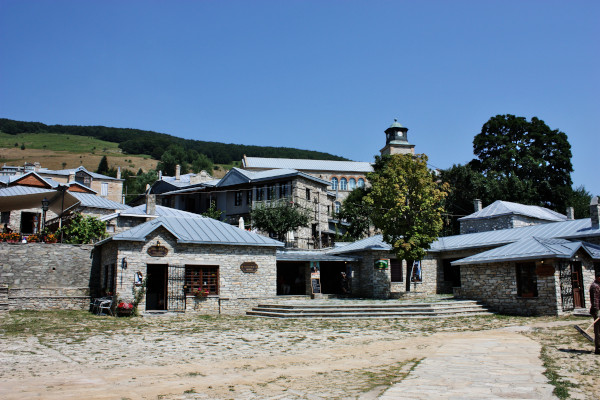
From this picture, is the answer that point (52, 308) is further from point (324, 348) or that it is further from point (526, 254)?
point (526, 254)

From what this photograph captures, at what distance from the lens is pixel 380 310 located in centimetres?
1866

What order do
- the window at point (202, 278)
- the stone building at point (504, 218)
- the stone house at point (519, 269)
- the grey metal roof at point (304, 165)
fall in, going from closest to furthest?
the stone house at point (519, 269)
the window at point (202, 278)
the stone building at point (504, 218)
the grey metal roof at point (304, 165)

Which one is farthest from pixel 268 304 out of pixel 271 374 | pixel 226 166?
pixel 226 166

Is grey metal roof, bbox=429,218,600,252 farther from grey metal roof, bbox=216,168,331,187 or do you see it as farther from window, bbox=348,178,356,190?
window, bbox=348,178,356,190

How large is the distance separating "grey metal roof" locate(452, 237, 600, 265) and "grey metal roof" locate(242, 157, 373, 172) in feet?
145

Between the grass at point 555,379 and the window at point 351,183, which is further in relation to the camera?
the window at point 351,183

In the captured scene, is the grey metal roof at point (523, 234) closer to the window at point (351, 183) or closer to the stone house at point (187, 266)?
the stone house at point (187, 266)

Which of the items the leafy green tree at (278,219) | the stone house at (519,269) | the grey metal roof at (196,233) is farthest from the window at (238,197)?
the grey metal roof at (196,233)

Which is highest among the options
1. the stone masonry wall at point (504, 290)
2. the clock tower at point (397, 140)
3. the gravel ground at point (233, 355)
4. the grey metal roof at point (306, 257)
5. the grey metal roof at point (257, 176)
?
the clock tower at point (397, 140)

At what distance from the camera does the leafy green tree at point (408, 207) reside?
23.1m

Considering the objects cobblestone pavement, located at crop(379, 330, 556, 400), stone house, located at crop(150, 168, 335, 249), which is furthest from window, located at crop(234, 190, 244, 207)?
cobblestone pavement, located at crop(379, 330, 556, 400)

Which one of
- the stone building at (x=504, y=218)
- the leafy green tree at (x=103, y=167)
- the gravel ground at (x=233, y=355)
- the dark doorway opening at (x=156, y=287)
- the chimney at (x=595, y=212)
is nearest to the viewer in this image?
the gravel ground at (x=233, y=355)

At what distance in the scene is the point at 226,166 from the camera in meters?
116

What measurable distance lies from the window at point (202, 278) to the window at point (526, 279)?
12301 mm
